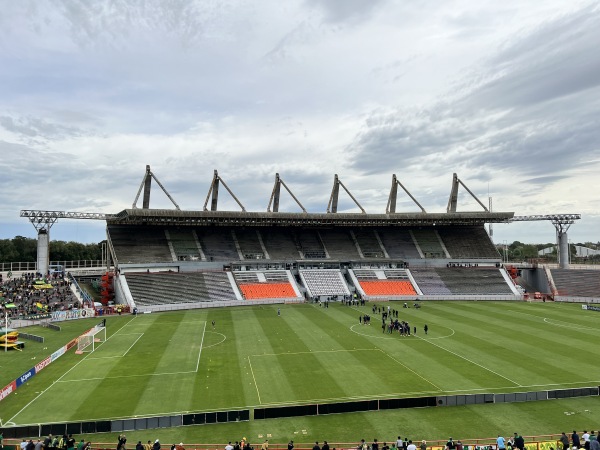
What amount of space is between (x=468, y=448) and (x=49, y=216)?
Answer: 218 ft

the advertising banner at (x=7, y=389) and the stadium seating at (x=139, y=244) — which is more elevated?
the stadium seating at (x=139, y=244)

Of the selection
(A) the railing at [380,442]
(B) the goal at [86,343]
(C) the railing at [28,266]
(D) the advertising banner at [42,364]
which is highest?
(C) the railing at [28,266]

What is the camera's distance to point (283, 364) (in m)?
30.1

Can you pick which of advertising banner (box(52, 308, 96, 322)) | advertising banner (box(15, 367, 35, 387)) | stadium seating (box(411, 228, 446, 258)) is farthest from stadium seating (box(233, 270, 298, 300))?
advertising banner (box(15, 367, 35, 387))

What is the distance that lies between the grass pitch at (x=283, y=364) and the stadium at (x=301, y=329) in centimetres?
17

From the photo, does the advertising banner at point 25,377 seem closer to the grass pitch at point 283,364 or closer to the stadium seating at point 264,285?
the grass pitch at point 283,364

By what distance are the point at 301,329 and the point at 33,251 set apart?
92.0 metres

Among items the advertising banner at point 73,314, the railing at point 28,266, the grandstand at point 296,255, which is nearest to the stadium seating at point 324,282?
the grandstand at point 296,255

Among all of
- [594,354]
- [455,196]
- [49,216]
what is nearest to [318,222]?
[455,196]

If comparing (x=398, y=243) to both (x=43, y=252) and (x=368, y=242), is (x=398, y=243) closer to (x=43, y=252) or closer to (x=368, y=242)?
(x=368, y=242)

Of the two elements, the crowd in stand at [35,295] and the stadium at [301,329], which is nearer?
the stadium at [301,329]

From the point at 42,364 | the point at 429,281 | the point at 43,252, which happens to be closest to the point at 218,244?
the point at 43,252

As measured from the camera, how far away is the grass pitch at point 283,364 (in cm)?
2383

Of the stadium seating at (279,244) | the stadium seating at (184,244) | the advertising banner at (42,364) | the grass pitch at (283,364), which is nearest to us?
the grass pitch at (283,364)
